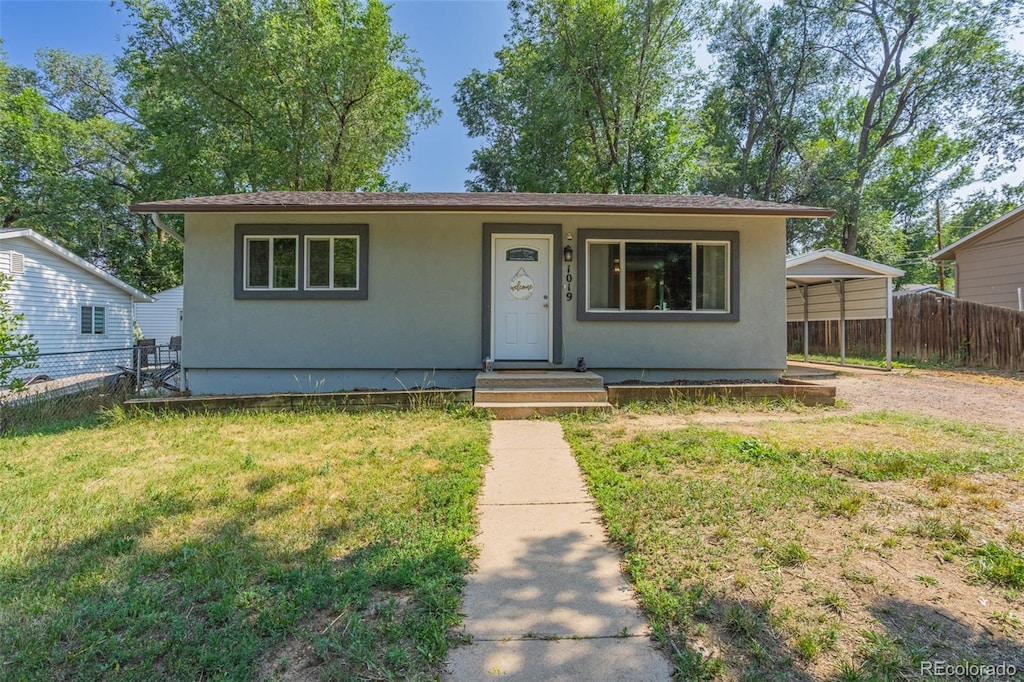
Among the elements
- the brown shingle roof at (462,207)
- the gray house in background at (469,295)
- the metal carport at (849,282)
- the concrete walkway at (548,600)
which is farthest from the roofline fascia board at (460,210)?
the concrete walkway at (548,600)

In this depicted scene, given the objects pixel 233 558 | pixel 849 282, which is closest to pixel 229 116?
pixel 233 558

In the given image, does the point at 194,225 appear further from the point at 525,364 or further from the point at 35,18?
the point at 35,18

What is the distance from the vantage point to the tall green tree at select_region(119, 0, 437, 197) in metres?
15.9

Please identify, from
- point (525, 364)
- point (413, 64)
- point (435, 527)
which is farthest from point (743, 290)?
point (413, 64)

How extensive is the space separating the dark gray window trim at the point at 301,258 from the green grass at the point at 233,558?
3.48 metres

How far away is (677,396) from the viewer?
6855 millimetres

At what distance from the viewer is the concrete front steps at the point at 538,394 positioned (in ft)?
20.8

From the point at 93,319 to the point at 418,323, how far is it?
50.1 feet

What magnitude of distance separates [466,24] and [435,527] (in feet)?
63.6

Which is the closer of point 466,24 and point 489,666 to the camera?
point 489,666

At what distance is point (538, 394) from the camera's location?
6676 millimetres

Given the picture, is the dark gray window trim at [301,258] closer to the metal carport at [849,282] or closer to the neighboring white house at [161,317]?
the metal carport at [849,282]

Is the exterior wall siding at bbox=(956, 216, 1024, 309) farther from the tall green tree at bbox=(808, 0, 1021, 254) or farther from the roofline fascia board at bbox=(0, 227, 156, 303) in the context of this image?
the roofline fascia board at bbox=(0, 227, 156, 303)

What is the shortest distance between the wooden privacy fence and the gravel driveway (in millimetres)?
1475
